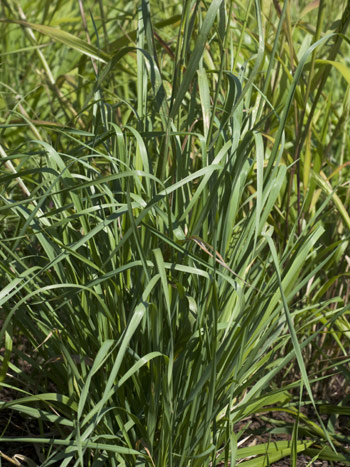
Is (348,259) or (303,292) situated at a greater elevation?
(348,259)

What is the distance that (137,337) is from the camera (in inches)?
47.3

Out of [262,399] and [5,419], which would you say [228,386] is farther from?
[5,419]

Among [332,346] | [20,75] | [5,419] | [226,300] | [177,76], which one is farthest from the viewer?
[20,75]

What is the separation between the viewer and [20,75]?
10.3 ft

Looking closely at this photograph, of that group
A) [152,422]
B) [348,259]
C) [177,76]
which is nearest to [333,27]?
[348,259]

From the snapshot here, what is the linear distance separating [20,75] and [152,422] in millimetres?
2327

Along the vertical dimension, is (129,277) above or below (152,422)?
above

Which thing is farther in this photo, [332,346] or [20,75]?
[20,75]

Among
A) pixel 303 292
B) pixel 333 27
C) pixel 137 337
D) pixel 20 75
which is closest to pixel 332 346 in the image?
pixel 303 292

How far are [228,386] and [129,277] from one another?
0.92 ft

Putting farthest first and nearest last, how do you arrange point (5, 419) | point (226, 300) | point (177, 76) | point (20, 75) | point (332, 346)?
point (20, 75) → point (332, 346) → point (5, 419) → point (226, 300) → point (177, 76)

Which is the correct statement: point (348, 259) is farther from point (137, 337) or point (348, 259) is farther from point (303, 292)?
point (137, 337)

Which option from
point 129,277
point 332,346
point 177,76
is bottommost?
point 332,346

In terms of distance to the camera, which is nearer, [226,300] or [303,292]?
[226,300]
